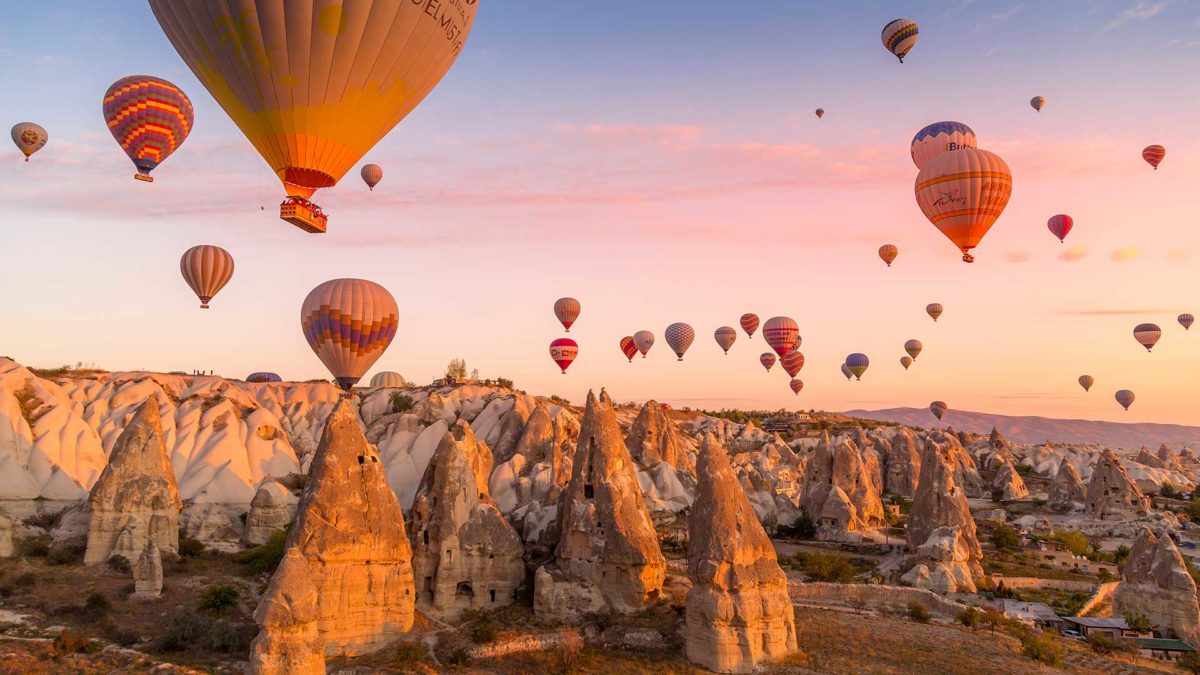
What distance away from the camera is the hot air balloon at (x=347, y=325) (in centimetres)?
3844

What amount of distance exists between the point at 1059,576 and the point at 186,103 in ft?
169

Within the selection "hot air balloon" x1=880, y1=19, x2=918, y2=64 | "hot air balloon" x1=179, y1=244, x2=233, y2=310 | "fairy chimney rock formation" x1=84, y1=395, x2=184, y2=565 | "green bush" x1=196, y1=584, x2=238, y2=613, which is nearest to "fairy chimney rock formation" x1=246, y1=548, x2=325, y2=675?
"green bush" x1=196, y1=584, x2=238, y2=613

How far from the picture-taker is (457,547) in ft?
79.8

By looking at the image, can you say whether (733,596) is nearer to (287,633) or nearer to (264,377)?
(287,633)

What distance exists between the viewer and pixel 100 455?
45375 millimetres

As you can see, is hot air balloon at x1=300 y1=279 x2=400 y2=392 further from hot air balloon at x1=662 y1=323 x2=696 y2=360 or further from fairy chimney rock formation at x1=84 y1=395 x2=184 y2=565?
hot air balloon at x1=662 y1=323 x2=696 y2=360

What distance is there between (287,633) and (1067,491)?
64349mm

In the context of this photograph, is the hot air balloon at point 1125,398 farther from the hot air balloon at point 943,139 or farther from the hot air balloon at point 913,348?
the hot air balloon at point 943,139

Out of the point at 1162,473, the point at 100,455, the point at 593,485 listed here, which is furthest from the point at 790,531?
the point at 1162,473

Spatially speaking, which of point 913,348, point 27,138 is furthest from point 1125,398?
point 27,138

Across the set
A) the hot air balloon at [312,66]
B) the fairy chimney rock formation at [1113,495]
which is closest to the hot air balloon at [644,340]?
the fairy chimney rock formation at [1113,495]

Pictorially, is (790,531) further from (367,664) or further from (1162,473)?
(1162,473)

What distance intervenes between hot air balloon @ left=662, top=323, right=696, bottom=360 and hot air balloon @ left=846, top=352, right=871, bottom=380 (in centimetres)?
2880

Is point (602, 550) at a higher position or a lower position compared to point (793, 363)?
lower
